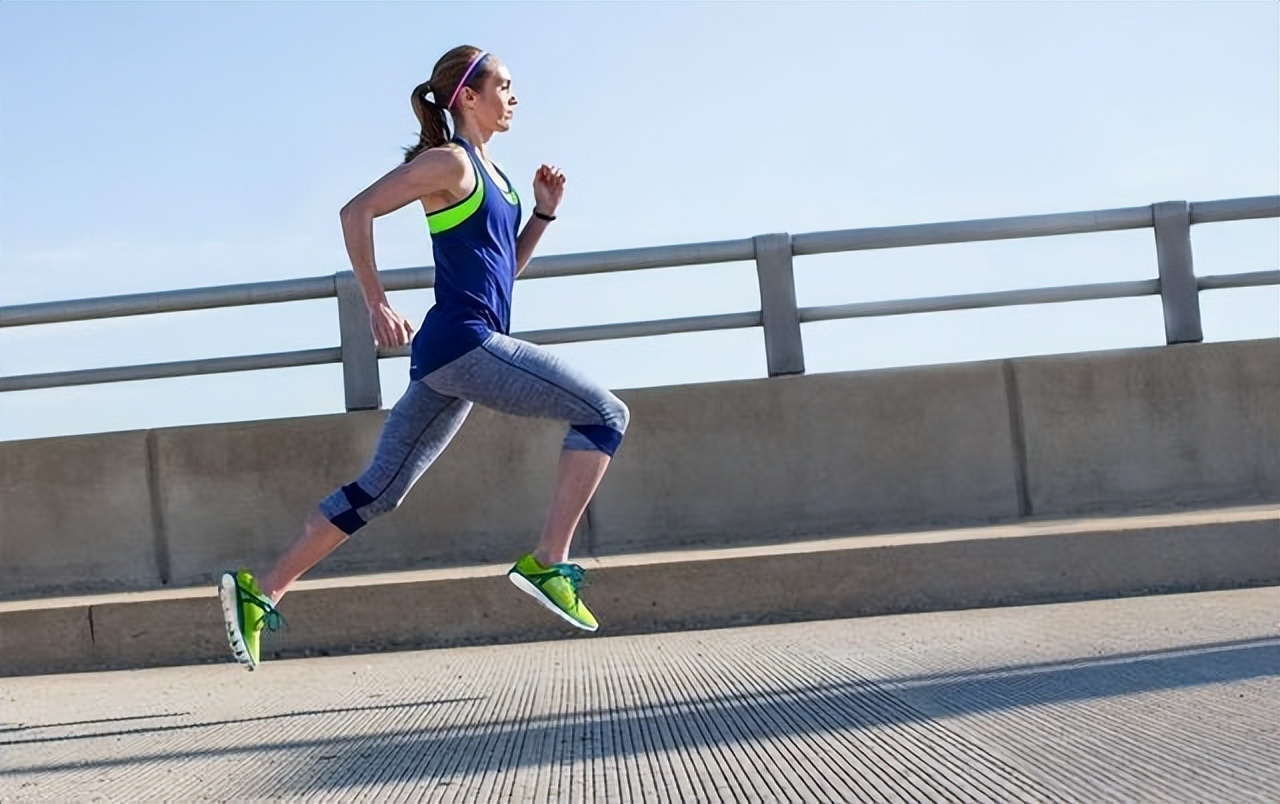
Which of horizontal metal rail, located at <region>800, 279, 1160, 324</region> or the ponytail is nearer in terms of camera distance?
the ponytail

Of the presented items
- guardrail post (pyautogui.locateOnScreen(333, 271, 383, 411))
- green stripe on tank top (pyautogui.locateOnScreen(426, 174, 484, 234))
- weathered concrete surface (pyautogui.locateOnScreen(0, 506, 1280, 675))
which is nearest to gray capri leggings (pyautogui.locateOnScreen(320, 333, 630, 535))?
green stripe on tank top (pyautogui.locateOnScreen(426, 174, 484, 234))

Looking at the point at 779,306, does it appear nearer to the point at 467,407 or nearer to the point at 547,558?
the point at 467,407

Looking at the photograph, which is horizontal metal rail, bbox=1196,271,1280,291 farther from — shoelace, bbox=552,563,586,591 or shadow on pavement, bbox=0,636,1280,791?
shoelace, bbox=552,563,586,591

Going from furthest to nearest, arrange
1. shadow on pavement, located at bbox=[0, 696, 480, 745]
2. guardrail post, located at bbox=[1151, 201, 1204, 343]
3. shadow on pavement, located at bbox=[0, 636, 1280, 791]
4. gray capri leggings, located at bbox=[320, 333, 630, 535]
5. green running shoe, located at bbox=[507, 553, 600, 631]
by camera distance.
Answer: guardrail post, located at bbox=[1151, 201, 1204, 343] → shadow on pavement, located at bbox=[0, 696, 480, 745] → green running shoe, located at bbox=[507, 553, 600, 631] → gray capri leggings, located at bbox=[320, 333, 630, 535] → shadow on pavement, located at bbox=[0, 636, 1280, 791]

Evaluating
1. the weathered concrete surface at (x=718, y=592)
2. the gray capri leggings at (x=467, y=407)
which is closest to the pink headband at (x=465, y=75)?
the gray capri leggings at (x=467, y=407)

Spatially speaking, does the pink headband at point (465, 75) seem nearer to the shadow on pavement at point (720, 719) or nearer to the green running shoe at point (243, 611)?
the green running shoe at point (243, 611)

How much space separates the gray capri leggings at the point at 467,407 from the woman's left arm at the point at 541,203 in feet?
1.52

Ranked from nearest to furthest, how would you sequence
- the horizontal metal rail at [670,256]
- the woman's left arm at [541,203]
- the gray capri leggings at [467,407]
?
the gray capri leggings at [467,407] < the woman's left arm at [541,203] < the horizontal metal rail at [670,256]

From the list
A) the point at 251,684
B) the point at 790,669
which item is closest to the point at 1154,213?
the point at 790,669

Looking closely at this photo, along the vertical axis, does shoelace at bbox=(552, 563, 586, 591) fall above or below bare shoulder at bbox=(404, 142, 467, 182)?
below

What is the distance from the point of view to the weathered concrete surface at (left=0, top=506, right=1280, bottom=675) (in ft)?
26.6

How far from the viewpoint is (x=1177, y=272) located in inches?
375

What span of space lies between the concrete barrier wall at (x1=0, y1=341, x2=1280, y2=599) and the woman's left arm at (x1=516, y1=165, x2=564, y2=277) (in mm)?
3331

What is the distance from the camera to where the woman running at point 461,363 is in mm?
5387
